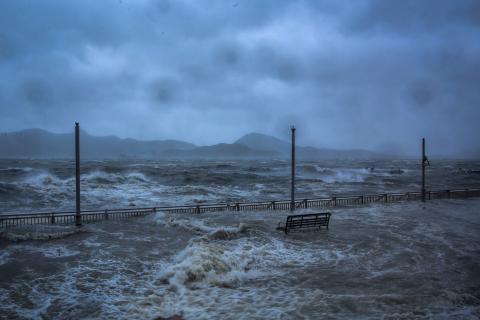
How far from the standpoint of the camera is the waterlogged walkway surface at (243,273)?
325 inches

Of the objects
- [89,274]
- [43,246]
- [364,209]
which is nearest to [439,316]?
[89,274]

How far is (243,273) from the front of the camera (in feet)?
35.4

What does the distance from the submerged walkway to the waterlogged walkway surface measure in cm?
254

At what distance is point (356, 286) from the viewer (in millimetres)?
9695

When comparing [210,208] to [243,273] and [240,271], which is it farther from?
[243,273]

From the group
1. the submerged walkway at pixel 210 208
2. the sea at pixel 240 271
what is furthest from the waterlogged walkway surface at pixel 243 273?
the submerged walkway at pixel 210 208

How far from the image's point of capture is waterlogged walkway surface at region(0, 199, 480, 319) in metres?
8.27

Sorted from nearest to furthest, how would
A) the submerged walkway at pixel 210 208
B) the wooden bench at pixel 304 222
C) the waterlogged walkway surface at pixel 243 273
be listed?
the waterlogged walkway surface at pixel 243 273 < the wooden bench at pixel 304 222 < the submerged walkway at pixel 210 208

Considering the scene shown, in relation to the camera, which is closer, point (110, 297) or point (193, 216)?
point (110, 297)

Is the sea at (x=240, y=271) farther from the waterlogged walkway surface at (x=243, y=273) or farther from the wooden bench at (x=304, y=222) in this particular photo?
the wooden bench at (x=304, y=222)

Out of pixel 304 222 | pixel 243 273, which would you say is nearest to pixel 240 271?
pixel 243 273

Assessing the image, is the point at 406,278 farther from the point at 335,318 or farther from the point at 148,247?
the point at 148,247

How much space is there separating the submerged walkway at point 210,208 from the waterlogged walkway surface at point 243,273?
8.32ft

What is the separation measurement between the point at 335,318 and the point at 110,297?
5594mm
